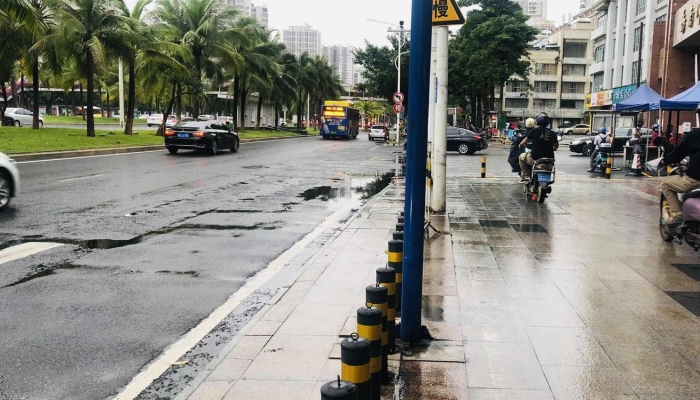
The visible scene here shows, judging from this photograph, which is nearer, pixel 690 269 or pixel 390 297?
pixel 390 297

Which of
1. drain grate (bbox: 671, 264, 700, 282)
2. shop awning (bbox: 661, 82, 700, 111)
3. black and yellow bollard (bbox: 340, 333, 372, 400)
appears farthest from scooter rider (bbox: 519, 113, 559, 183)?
black and yellow bollard (bbox: 340, 333, 372, 400)

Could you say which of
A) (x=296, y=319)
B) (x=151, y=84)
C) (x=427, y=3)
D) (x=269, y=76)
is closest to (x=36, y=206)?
(x=296, y=319)

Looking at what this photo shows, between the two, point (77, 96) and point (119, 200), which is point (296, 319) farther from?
point (77, 96)

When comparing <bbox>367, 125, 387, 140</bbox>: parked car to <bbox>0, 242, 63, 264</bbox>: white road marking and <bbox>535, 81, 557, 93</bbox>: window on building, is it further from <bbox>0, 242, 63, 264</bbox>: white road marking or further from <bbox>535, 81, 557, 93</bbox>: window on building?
<bbox>535, 81, 557, 93</bbox>: window on building

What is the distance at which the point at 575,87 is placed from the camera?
299 feet

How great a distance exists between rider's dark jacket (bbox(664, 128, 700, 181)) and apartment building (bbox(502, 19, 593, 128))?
3285 inches

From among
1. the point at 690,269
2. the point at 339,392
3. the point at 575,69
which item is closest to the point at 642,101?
the point at 690,269

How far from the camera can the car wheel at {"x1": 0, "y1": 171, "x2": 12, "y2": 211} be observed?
10125 mm

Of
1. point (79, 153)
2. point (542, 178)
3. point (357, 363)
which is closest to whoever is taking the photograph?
point (357, 363)

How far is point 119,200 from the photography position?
11734 mm

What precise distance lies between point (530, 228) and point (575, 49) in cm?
8700

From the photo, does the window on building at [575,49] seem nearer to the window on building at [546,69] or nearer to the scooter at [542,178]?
the window on building at [546,69]

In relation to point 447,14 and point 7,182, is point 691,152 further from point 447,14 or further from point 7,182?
point 7,182

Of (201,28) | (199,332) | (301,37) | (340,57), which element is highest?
(301,37)
